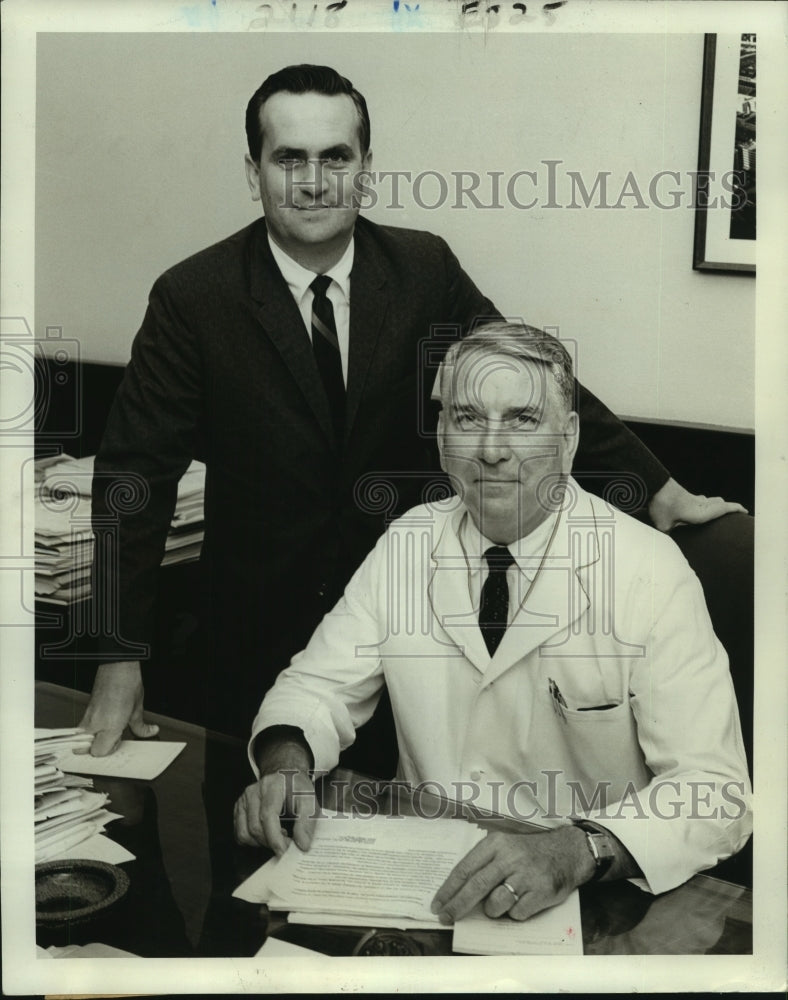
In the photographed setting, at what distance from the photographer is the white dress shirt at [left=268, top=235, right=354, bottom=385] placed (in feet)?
6.49

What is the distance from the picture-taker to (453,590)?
1.97 m

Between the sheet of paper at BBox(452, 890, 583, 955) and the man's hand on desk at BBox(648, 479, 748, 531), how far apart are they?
0.69 meters

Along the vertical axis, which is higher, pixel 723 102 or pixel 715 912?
pixel 723 102

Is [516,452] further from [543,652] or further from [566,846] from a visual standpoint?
[566,846]

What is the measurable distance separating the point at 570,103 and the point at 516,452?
0.66 meters

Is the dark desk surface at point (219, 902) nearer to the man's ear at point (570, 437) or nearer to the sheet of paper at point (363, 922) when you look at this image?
the sheet of paper at point (363, 922)

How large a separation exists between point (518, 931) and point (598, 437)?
0.90 metres

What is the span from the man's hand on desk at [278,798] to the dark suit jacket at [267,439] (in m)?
0.12

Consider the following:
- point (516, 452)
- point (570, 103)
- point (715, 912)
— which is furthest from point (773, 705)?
point (570, 103)

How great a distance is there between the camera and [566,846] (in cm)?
183

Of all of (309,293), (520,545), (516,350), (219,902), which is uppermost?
(309,293)

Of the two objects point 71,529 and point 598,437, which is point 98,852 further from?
point 598,437

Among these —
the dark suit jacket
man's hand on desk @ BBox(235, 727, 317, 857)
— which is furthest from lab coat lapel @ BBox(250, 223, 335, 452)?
man's hand on desk @ BBox(235, 727, 317, 857)

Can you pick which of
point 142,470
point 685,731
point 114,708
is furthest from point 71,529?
point 685,731
